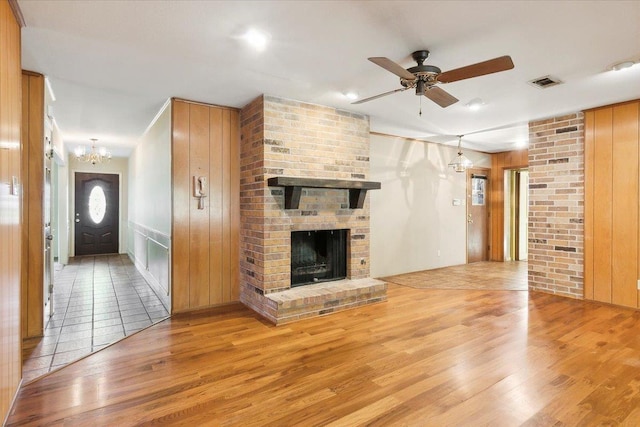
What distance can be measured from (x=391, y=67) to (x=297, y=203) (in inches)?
79.6

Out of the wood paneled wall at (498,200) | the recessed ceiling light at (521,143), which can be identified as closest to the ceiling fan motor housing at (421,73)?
the recessed ceiling light at (521,143)

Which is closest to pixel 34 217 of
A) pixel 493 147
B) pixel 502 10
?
pixel 502 10

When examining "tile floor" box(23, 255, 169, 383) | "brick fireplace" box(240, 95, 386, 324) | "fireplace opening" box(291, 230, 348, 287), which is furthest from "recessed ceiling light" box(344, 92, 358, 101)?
"tile floor" box(23, 255, 169, 383)

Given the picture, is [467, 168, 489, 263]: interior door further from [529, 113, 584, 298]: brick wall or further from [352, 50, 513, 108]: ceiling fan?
[352, 50, 513, 108]: ceiling fan

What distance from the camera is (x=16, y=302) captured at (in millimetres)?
2303

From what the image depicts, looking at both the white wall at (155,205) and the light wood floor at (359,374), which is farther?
the white wall at (155,205)

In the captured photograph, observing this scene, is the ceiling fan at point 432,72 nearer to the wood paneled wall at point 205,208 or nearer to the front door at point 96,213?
the wood paneled wall at point 205,208

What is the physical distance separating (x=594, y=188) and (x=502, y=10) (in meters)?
3.46

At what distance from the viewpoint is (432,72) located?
8.80 feet

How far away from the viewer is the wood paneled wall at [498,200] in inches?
303

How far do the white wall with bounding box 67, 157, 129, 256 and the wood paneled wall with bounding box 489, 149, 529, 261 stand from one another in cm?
902

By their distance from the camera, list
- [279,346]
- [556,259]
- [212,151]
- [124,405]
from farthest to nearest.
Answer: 1. [556,259]
2. [212,151]
3. [279,346]
4. [124,405]

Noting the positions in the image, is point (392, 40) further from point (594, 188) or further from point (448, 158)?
point (448, 158)

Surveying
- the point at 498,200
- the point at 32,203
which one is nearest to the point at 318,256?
the point at 32,203
